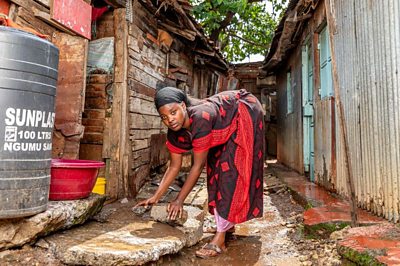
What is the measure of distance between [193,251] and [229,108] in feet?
4.34

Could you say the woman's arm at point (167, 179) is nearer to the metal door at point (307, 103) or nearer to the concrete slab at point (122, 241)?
the concrete slab at point (122, 241)

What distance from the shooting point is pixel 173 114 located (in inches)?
96.9

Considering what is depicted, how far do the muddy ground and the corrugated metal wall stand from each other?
75cm

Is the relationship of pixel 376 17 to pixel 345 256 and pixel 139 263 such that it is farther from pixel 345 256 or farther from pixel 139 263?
pixel 139 263

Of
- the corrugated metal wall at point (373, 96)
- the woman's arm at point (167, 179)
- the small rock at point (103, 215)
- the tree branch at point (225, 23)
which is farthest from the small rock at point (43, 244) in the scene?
the tree branch at point (225, 23)

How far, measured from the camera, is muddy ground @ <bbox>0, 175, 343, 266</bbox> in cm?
205

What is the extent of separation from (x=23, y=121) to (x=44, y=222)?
0.70m

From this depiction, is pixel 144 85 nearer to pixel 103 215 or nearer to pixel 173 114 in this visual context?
pixel 103 215

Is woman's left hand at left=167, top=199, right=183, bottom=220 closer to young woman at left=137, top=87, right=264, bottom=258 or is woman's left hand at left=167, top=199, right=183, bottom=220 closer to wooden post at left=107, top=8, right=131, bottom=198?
young woman at left=137, top=87, right=264, bottom=258

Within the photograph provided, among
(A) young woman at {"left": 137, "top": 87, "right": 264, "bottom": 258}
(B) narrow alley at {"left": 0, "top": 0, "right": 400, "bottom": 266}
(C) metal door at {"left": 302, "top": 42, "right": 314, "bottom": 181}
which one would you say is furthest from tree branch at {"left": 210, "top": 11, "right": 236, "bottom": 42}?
(A) young woman at {"left": 137, "top": 87, "right": 264, "bottom": 258}

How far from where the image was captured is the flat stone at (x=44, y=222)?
1973 mm

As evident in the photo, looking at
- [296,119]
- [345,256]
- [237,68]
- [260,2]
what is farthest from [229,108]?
[260,2]

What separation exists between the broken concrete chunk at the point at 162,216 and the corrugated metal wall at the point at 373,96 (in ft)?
6.12

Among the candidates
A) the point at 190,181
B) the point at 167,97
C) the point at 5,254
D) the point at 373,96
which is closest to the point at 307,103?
the point at 373,96
